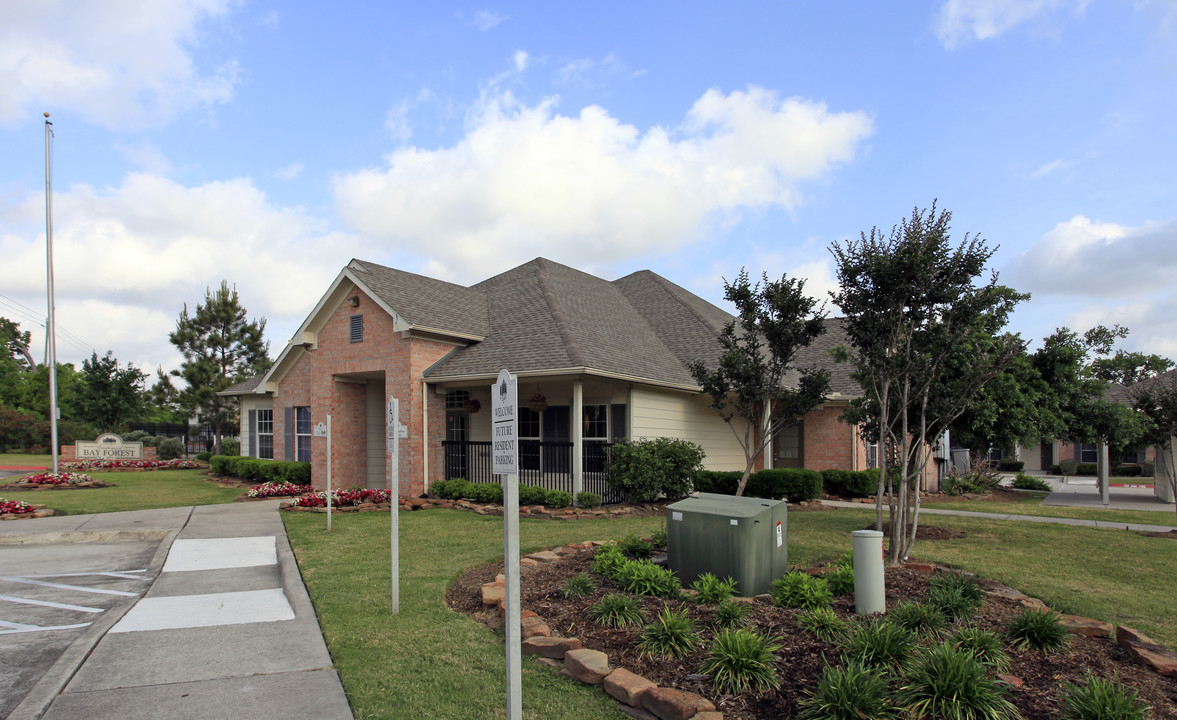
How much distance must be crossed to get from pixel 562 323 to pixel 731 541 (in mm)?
10451

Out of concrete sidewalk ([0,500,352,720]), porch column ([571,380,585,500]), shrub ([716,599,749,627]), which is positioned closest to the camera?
concrete sidewalk ([0,500,352,720])

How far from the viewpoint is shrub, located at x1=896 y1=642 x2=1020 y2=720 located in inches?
153

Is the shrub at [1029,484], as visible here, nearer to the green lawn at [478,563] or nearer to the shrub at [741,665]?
the green lawn at [478,563]

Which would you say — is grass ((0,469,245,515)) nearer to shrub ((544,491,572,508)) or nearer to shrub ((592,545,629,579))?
shrub ((544,491,572,508))

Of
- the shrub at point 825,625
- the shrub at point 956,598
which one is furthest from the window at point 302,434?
the shrub at point 956,598

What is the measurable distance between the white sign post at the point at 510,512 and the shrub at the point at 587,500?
10.9m

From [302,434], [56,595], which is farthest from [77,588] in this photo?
[302,434]

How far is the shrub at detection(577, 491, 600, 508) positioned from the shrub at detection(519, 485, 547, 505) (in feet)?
2.46

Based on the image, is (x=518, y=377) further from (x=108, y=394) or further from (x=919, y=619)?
(x=108, y=394)

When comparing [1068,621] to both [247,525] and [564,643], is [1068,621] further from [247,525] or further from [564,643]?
[247,525]

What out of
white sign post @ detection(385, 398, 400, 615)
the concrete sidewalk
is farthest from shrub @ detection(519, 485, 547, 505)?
white sign post @ detection(385, 398, 400, 615)

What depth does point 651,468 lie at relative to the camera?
15.0 m

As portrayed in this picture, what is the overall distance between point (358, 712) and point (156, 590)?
5082 mm

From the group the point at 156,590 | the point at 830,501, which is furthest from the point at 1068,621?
the point at 830,501
